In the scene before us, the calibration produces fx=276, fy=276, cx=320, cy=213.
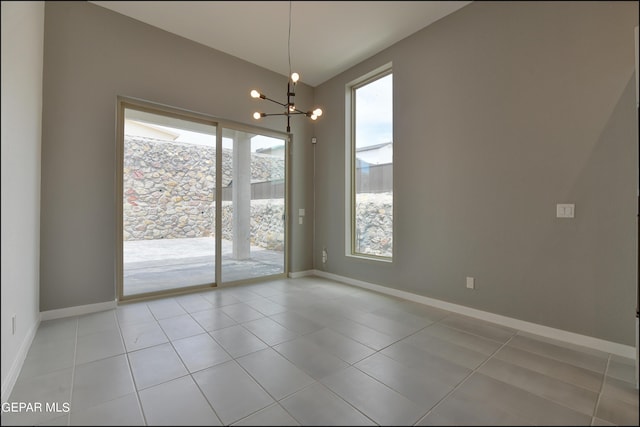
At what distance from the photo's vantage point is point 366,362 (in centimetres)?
213

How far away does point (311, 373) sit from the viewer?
197 cm

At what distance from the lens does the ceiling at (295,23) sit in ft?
10.1

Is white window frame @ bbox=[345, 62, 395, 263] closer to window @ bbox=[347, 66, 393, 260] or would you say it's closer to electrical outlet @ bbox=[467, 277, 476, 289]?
window @ bbox=[347, 66, 393, 260]

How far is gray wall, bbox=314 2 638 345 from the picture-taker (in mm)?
2273

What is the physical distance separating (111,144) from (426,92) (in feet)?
12.8

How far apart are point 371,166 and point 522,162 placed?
2.00 meters

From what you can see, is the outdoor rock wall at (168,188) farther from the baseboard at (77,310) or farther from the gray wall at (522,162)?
the gray wall at (522,162)

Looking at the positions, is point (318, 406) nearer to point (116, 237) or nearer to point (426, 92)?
point (116, 237)

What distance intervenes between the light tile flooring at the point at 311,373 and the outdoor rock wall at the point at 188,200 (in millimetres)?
1216

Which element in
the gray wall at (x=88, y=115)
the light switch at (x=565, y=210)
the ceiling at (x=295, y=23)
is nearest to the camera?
the light switch at (x=565, y=210)

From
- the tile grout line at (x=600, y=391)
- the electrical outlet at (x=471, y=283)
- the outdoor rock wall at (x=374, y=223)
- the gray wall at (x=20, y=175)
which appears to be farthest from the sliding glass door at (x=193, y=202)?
the tile grout line at (x=600, y=391)

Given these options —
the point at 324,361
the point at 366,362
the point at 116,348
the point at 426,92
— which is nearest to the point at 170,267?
the point at 116,348

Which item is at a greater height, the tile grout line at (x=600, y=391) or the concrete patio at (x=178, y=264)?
the concrete patio at (x=178, y=264)

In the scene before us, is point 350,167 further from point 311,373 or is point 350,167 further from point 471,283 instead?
point 311,373
